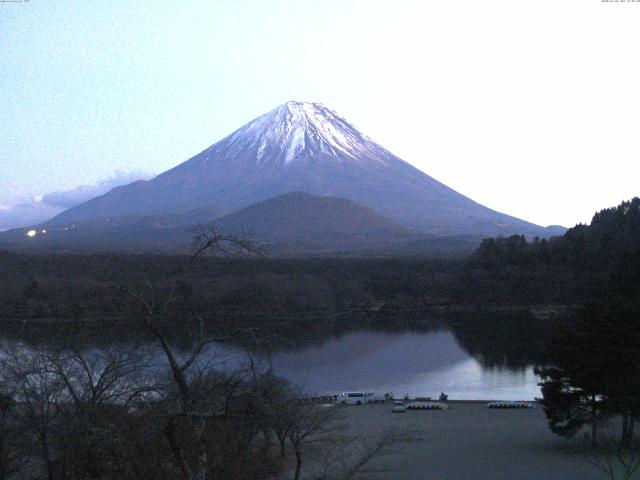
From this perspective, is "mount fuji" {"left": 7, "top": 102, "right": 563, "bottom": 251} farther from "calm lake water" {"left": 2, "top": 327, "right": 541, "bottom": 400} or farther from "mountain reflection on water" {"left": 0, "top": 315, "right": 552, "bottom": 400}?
"calm lake water" {"left": 2, "top": 327, "right": 541, "bottom": 400}

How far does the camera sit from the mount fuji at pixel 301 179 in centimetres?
5716

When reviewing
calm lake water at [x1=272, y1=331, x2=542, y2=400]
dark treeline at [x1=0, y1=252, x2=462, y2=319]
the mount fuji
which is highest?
the mount fuji

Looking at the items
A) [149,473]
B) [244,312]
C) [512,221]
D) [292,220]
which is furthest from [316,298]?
[512,221]

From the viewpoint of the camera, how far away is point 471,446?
819cm

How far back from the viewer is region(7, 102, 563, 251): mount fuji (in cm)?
5716

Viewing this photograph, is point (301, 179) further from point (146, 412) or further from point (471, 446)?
point (146, 412)

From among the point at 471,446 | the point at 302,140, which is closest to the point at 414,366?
the point at 471,446

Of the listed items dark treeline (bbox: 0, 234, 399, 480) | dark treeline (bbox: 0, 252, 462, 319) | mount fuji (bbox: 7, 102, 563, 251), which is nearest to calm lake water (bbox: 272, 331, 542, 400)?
dark treeline (bbox: 0, 252, 462, 319)

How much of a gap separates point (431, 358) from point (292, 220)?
3474 cm

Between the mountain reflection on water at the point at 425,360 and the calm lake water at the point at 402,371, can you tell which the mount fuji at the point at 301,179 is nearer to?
the mountain reflection on water at the point at 425,360

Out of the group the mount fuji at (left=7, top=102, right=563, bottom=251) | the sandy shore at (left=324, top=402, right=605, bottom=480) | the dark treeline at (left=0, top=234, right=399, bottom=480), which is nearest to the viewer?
the dark treeline at (left=0, top=234, right=399, bottom=480)

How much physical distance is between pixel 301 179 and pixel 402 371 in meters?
45.4

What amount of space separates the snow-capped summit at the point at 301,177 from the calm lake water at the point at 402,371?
39.1 metres

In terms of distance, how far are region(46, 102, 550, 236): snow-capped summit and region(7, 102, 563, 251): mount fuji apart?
0.23 ft
